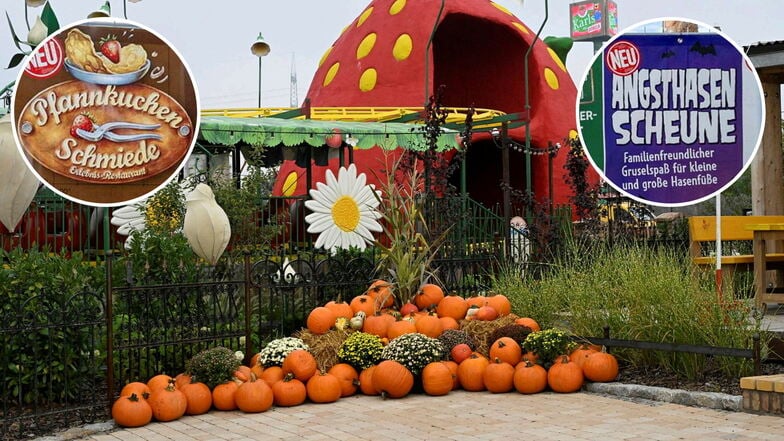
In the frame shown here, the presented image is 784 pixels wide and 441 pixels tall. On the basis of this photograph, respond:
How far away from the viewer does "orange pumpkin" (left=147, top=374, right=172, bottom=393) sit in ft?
25.2

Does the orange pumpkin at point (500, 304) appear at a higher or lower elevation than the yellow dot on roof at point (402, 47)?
lower

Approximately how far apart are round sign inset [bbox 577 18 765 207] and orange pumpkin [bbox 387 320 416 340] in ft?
9.90

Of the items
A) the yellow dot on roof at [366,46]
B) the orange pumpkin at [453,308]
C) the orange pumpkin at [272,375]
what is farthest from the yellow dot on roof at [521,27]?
the orange pumpkin at [272,375]

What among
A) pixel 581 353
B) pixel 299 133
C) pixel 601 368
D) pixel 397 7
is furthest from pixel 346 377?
pixel 397 7

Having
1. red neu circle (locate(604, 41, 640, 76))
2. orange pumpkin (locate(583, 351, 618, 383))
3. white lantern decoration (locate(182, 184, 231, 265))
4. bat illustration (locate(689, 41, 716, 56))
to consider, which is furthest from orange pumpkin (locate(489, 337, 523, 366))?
bat illustration (locate(689, 41, 716, 56))

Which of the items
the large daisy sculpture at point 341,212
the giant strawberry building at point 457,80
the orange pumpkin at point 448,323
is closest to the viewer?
the orange pumpkin at point 448,323

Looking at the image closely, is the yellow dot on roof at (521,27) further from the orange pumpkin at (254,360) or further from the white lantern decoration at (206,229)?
the orange pumpkin at (254,360)

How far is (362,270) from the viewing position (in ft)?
33.1

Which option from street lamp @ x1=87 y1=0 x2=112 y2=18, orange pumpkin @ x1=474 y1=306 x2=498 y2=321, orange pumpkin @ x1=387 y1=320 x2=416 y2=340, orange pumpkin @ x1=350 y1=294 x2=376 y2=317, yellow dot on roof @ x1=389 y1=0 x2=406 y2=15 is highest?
yellow dot on roof @ x1=389 y1=0 x2=406 y2=15

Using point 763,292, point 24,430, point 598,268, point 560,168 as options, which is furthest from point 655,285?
point 560,168

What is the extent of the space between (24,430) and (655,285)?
507 centimetres

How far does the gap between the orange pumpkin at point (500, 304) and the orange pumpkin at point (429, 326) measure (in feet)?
2.01

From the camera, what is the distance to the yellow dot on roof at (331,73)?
25375 millimetres

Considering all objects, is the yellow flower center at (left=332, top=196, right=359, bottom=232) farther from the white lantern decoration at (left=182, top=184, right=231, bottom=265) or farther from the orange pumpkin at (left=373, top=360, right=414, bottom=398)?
the orange pumpkin at (left=373, top=360, right=414, bottom=398)
